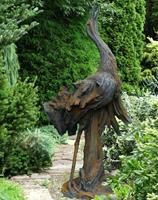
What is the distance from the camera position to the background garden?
15.0 feet

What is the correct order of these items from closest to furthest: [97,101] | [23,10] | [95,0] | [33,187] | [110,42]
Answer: [97,101]
[33,187]
[23,10]
[95,0]
[110,42]

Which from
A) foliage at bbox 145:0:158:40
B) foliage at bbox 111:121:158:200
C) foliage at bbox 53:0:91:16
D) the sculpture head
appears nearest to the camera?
foliage at bbox 111:121:158:200

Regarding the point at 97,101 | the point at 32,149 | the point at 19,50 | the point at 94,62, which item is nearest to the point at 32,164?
the point at 32,149

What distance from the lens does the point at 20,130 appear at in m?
6.36

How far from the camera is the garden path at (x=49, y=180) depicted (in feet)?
17.6

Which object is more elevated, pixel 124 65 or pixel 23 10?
pixel 23 10

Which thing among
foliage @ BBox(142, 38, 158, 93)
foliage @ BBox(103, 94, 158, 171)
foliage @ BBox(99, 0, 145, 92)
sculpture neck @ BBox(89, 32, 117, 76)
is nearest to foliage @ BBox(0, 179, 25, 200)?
foliage @ BBox(103, 94, 158, 171)

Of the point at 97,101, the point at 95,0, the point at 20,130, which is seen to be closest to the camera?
Answer: the point at 97,101

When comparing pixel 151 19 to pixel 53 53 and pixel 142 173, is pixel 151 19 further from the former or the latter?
pixel 142 173

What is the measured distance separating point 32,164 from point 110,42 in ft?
20.9

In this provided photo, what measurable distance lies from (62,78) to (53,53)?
1.68ft

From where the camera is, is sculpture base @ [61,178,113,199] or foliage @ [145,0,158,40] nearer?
sculpture base @ [61,178,113,199]

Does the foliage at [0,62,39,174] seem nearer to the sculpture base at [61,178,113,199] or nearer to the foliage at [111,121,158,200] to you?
the sculpture base at [61,178,113,199]

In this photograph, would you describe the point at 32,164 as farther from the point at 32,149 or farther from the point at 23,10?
the point at 23,10
